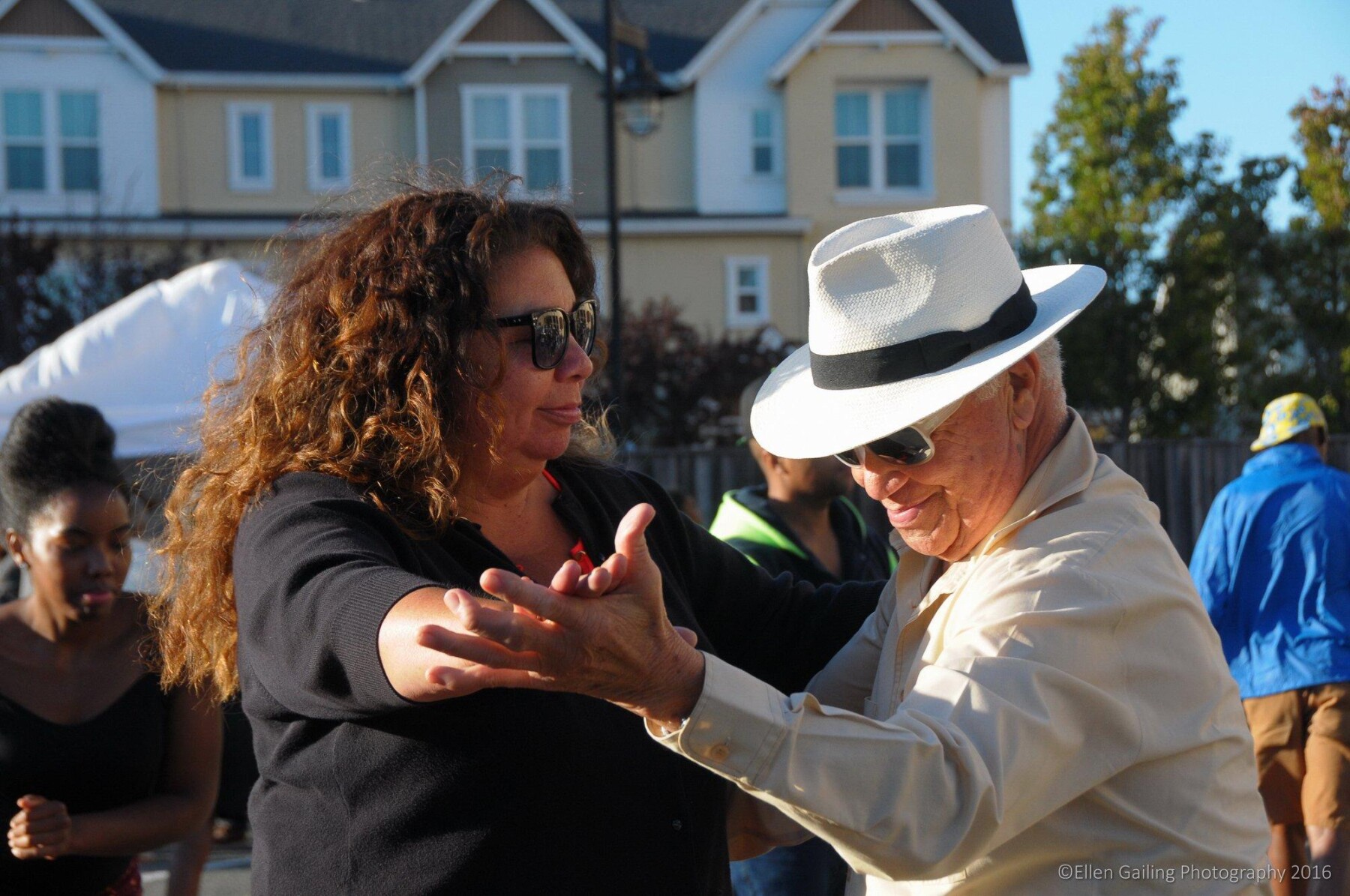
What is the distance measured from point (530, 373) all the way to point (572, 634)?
91 cm

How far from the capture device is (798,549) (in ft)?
16.4

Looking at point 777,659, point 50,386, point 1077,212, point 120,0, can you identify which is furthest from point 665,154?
point 777,659

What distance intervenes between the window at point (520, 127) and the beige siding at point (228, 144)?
3.93ft

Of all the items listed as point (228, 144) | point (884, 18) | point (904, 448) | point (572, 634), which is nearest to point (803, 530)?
point (904, 448)

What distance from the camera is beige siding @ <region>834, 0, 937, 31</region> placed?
20953 millimetres

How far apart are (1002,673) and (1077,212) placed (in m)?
17.6

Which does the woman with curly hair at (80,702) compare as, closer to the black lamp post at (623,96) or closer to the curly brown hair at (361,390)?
the curly brown hair at (361,390)

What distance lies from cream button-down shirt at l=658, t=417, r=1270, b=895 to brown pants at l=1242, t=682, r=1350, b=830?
3786 millimetres

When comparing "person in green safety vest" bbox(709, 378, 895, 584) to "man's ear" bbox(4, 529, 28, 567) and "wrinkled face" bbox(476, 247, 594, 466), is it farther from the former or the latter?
"wrinkled face" bbox(476, 247, 594, 466)

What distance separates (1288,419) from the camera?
18.9 feet

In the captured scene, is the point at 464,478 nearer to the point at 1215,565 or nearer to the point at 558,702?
the point at 558,702

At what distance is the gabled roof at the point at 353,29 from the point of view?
69.4 feet

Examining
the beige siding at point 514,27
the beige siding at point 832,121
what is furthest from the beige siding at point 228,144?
the beige siding at point 832,121

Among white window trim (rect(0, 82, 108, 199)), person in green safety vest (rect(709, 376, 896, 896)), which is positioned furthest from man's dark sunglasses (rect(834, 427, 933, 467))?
white window trim (rect(0, 82, 108, 199))
